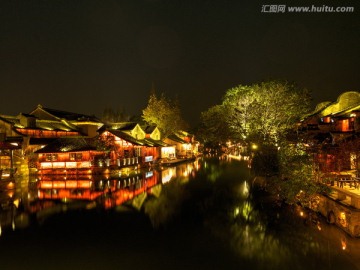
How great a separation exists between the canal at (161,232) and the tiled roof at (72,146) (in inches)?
279

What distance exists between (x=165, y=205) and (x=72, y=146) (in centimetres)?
1542

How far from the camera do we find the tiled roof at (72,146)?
1202 inches

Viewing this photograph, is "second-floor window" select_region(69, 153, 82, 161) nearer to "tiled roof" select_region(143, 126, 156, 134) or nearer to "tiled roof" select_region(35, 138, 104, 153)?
"tiled roof" select_region(35, 138, 104, 153)

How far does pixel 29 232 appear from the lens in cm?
1450

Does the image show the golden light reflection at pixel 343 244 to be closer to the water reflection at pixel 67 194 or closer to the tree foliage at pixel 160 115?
the water reflection at pixel 67 194

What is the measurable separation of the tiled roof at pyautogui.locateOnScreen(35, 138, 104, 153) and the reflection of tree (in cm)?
964

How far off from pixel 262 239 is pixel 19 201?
1573cm

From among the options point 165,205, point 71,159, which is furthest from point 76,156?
point 165,205

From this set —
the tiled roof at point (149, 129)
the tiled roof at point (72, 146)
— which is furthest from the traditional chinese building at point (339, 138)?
the tiled roof at point (149, 129)

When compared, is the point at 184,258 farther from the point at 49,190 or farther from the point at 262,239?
the point at 49,190

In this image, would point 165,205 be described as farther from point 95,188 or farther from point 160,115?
point 160,115

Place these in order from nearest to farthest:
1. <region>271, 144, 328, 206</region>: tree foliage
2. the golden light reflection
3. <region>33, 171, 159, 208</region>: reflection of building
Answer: the golden light reflection, <region>271, 144, 328, 206</region>: tree foliage, <region>33, 171, 159, 208</region>: reflection of building

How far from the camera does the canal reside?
11.3 metres

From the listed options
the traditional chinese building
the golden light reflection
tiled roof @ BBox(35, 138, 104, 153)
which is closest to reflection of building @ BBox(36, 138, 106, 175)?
tiled roof @ BBox(35, 138, 104, 153)
